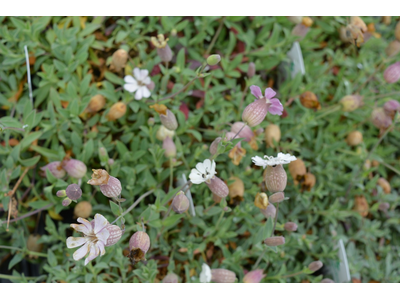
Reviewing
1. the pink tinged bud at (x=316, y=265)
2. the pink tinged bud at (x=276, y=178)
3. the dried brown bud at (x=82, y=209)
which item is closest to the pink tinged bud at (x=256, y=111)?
the pink tinged bud at (x=276, y=178)

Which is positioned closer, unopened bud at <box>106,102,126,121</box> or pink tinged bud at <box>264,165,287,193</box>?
pink tinged bud at <box>264,165,287,193</box>

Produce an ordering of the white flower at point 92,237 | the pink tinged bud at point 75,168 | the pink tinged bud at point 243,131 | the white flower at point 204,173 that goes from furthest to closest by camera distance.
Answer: the pink tinged bud at point 243,131 → the pink tinged bud at point 75,168 → the white flower at point 204,173 → the white flower at point 92,237

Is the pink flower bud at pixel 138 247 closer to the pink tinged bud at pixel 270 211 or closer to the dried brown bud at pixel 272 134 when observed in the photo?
the pink tinged bud at pixel 270 211

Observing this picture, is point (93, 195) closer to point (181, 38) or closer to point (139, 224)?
point (139, 224)

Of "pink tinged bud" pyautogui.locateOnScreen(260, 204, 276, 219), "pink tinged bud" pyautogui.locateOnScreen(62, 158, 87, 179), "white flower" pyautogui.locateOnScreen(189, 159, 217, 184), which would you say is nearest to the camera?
"white flower" pyautogui.locateOnScreen(189, 159, 217, 184)

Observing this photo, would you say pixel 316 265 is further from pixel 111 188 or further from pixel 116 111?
pixel 116 111

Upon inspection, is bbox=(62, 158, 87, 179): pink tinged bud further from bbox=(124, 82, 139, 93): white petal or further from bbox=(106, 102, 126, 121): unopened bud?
bbox=(124, 82, 139, 93): white petal

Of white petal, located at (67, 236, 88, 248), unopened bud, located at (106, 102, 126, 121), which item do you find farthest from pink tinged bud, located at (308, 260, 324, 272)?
unopened bud, located at (106, 102, 126, 121)
